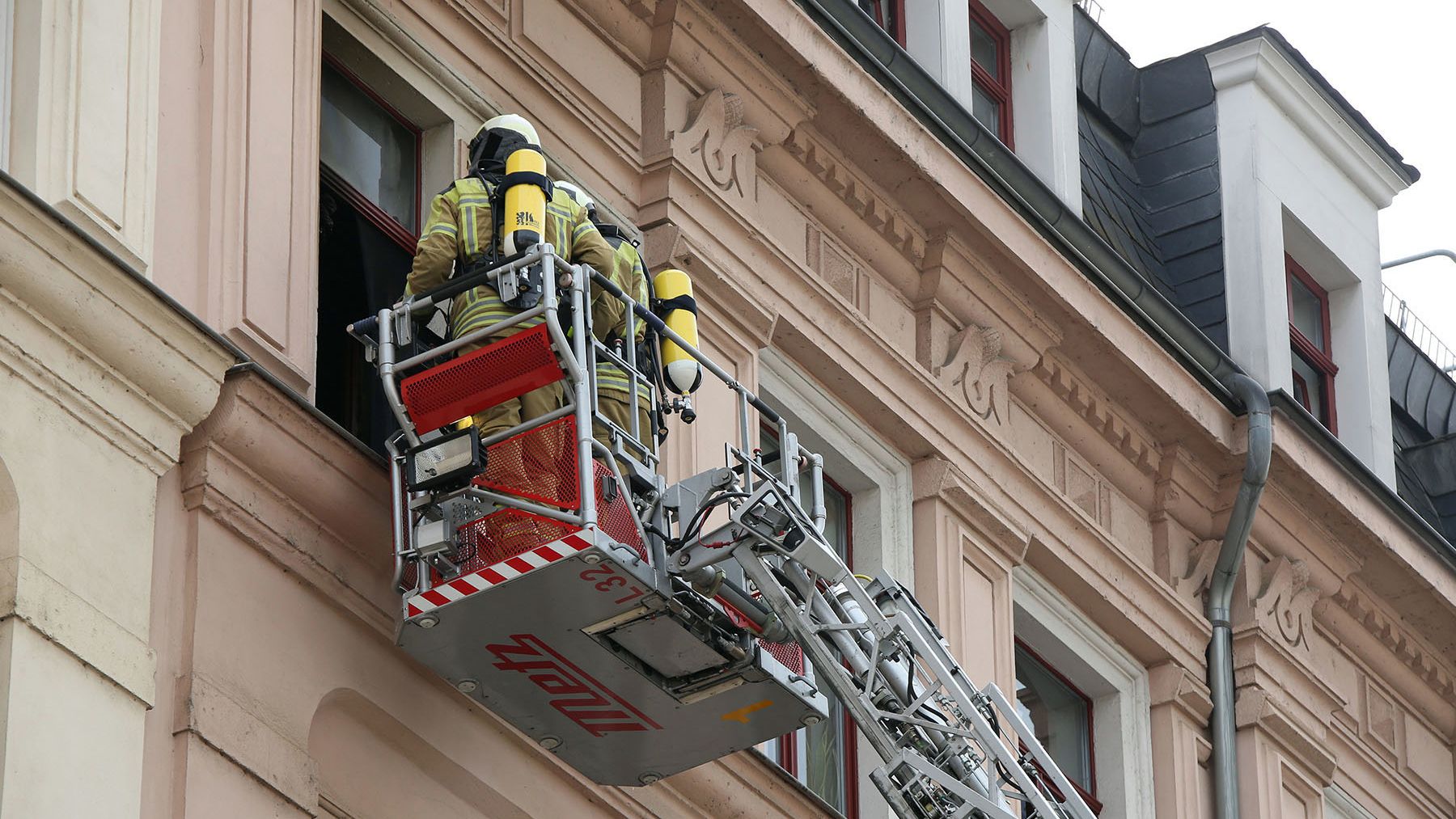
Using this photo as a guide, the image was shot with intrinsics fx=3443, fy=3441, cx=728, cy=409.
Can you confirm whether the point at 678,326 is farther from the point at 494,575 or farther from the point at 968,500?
the point at 968,500

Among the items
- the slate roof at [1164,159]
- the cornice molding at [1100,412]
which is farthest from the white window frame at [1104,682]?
the slate roof at [1164,159]

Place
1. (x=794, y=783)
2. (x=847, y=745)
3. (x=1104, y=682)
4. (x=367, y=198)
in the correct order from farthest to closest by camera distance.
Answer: (x=1104, y=682) < (x=847, y=745) < (x=794, y=783) < (x=367, y=198)

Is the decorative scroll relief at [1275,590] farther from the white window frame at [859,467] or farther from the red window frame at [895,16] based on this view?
the red window frame at [895,16]

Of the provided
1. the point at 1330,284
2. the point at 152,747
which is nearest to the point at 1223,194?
the point at 1330,284

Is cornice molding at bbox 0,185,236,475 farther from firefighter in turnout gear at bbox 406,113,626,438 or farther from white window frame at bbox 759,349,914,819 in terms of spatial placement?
white window frame at bbox 759,349,914,819

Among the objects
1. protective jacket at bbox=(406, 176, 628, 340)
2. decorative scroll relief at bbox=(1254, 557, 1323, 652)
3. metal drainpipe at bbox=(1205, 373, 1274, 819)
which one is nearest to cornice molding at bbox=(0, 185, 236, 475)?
protective jacket at bbox=(406, 176, 628, 340)

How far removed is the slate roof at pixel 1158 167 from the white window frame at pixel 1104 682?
2.48 meters

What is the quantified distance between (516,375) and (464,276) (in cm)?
48

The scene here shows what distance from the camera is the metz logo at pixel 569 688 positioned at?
12594mm

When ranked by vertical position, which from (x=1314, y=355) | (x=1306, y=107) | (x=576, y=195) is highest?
(x=1306, y=107)

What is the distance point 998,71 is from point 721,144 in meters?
3.58

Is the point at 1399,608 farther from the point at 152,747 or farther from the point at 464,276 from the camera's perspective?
the point at 152,747

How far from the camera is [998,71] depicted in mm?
19375

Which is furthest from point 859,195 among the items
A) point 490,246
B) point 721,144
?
point 490,246
